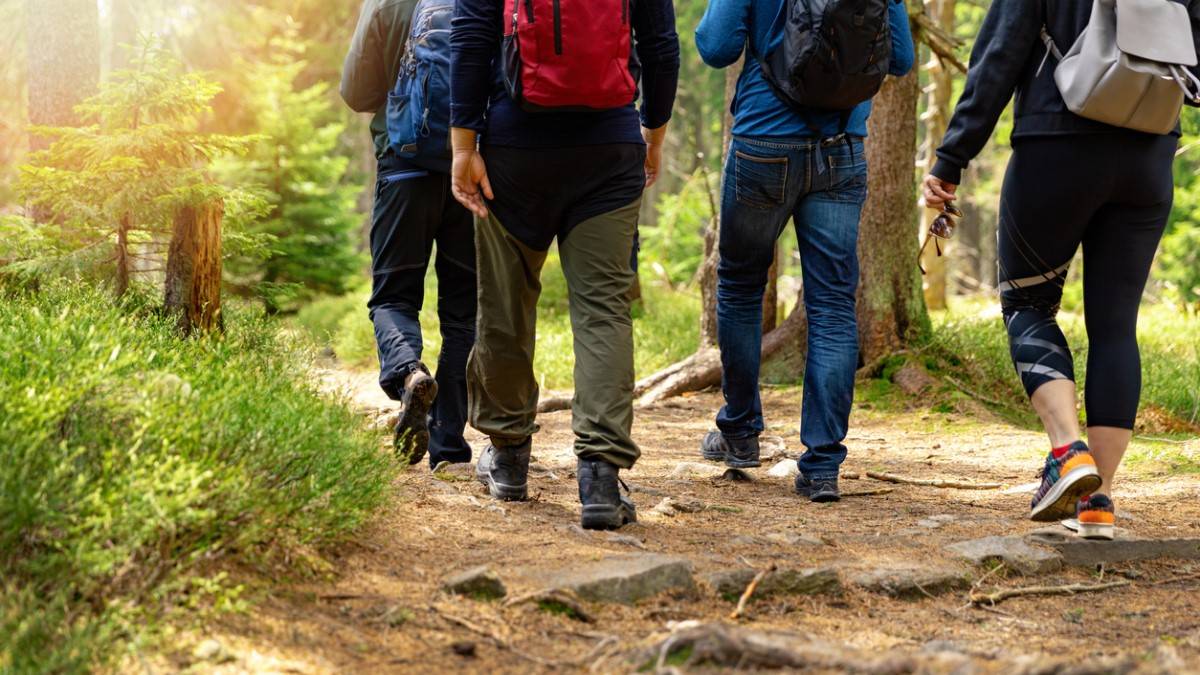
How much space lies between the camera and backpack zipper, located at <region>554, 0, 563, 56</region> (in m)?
3.55

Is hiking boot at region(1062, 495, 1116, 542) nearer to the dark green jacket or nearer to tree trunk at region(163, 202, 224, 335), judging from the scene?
the dark green jacket

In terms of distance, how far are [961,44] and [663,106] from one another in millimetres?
4734

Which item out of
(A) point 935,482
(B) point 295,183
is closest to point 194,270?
(A) point 935,482

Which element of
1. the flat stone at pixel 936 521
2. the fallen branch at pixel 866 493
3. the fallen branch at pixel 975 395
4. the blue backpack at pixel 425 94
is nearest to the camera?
the flat stone at pixel 936 521

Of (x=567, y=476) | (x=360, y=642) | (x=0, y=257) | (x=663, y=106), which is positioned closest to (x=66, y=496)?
(x=360, y=642)

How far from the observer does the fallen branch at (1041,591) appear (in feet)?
11.4

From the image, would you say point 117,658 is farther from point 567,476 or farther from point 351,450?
point 567,476

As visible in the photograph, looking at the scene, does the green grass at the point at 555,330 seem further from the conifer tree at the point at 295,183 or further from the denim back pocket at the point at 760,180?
the denim back pocket at the point at 760,180

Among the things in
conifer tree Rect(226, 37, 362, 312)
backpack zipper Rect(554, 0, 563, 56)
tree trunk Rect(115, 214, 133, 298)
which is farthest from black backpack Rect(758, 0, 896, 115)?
conifer tree Rect(226, 37, 362, 312)

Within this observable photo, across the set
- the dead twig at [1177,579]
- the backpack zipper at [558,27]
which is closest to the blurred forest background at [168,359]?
the backpack zipper at [558,27]

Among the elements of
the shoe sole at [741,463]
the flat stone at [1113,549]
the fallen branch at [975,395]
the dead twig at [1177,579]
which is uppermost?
the flat stone at [1113,549]

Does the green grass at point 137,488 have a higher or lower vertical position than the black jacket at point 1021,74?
lower

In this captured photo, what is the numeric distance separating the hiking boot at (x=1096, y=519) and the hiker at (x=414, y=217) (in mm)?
2536

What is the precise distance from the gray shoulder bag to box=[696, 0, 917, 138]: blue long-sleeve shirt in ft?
3.12
